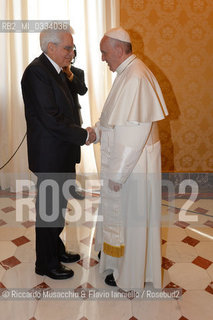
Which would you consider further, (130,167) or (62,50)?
(62,50)

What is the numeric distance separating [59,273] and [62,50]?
1.75 m

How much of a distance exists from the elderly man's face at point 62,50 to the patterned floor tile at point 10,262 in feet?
5.84

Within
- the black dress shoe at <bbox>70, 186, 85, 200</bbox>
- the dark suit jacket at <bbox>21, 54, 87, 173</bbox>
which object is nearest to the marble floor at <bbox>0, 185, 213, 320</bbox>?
the black dress shoe at <bbox>70, 186, 85, 200</bbox>

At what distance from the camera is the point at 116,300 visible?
2.62 m

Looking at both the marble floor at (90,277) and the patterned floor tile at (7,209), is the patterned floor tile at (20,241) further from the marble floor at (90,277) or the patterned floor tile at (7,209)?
the patterned floor tile at (7,209)

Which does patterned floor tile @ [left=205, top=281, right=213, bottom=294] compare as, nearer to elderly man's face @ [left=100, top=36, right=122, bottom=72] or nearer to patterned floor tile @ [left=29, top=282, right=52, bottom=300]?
patterned floor tile @ [left=29, top=282, right=52, bottom=300]

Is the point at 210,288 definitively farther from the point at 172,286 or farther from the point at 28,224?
the point at 28,224

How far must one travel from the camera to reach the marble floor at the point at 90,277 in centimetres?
251

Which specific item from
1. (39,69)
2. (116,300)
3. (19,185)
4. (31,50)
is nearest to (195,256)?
(116,300)

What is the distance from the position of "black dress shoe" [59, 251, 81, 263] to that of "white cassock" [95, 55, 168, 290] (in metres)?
0.47

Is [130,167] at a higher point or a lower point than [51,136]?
lower

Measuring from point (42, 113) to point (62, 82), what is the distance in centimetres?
31

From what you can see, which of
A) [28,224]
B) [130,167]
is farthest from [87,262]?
[130,167]

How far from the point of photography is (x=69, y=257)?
3092mm
